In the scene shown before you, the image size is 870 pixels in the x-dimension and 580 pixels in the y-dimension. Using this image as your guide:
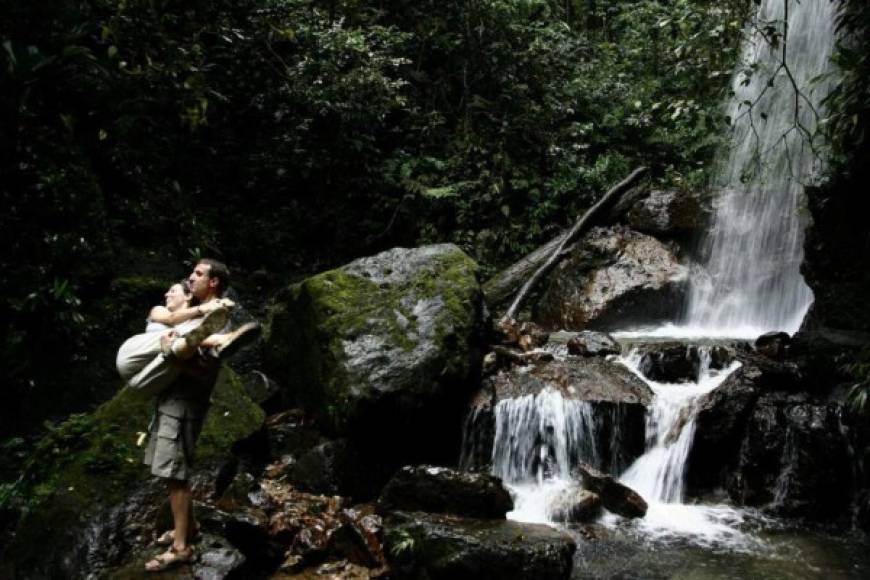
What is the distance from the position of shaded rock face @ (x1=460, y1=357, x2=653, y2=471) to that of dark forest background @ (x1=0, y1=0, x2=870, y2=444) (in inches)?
127

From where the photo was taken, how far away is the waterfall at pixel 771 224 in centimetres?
1078

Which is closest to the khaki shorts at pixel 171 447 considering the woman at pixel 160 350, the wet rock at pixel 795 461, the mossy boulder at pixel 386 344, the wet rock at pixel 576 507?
the woman at pixel 160 350

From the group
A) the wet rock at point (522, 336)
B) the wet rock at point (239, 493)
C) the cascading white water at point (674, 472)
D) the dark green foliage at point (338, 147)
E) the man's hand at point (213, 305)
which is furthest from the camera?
the wet rock at point (522, 336)

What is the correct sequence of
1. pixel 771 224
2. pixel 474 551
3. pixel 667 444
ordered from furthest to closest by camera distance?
pixel 771 224, pixel 667 444, pixel 474 551

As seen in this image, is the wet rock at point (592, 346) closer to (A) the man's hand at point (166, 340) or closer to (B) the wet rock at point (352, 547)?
(B) the wet rock at point (352, 547)

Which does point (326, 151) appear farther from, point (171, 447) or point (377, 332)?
point (171, 447)

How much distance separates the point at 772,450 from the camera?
6.55 m

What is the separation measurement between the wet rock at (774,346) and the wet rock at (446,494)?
4.49 m

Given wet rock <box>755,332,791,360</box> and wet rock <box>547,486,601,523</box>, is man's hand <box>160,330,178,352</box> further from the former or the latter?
wet rock <box>755,332,791,360</box>

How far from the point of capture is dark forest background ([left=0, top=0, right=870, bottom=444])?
6.66m

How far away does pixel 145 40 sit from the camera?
477 cm

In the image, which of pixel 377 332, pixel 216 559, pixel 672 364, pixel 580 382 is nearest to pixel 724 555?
pixel 580 382

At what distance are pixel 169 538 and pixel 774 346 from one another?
282 inches

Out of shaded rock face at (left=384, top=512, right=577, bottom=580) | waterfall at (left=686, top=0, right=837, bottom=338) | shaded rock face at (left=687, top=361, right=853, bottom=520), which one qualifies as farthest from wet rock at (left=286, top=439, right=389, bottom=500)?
waterfall at (left=686, top=0, right=837, bottom=338)
